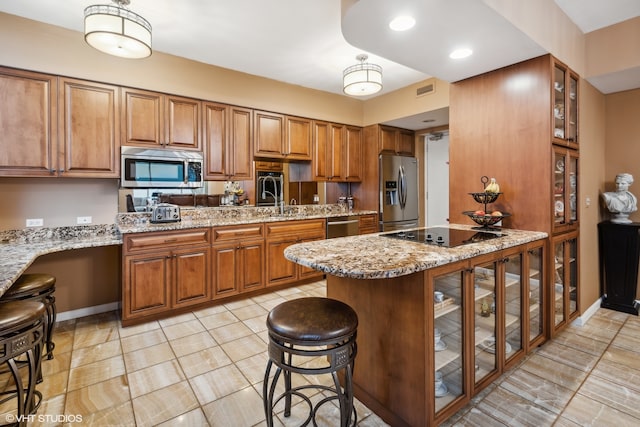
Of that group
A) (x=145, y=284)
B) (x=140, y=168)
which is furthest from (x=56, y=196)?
(x=145, y=284)

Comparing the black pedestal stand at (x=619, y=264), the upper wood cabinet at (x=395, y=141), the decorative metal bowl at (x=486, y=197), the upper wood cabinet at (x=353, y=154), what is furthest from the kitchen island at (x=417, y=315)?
the upper wood cabinet at (x=395, y=141)

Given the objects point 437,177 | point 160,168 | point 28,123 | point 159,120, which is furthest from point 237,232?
point 437,177

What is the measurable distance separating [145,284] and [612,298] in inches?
191

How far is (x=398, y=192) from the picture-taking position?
5227 mm

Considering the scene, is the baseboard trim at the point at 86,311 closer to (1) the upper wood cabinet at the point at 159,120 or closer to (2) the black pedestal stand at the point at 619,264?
(1) the upper wood cabinet at the point at 159,120

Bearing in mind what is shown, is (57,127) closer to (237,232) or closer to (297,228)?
(237,232)

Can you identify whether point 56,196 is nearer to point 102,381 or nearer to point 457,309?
point 102,381

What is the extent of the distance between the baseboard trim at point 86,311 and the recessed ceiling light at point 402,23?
3.78m

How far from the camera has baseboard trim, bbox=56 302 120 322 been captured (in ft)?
10.3

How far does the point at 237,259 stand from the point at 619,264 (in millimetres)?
4136

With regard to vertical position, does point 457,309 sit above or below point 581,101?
below

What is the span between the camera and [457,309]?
5.74 ft

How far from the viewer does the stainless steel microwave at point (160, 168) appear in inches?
128

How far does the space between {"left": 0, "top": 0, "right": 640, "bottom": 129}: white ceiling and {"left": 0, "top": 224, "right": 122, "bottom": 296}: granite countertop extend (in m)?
1.95
